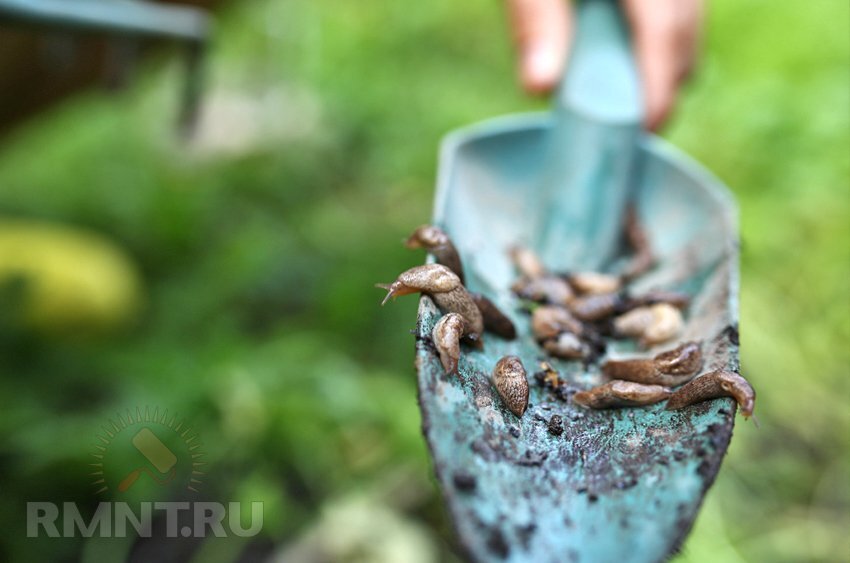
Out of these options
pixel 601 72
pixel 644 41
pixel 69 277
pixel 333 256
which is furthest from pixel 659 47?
pixel 69 277

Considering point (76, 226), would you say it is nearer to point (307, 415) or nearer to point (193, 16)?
point (193, 16)

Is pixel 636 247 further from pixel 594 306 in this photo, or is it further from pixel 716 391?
pixel 716 391

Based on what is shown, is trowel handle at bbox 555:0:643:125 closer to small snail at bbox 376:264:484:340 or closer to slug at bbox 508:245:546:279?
slug at bbox 508:245:546:279

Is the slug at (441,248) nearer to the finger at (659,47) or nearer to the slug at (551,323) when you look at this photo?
the slug at (551,323)

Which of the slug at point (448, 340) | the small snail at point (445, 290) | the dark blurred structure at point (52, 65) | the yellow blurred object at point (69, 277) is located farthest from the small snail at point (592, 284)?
the yellow blurred object at point (69, 277)

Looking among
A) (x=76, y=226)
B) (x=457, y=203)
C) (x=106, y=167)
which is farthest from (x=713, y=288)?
(x=106, y=167)
